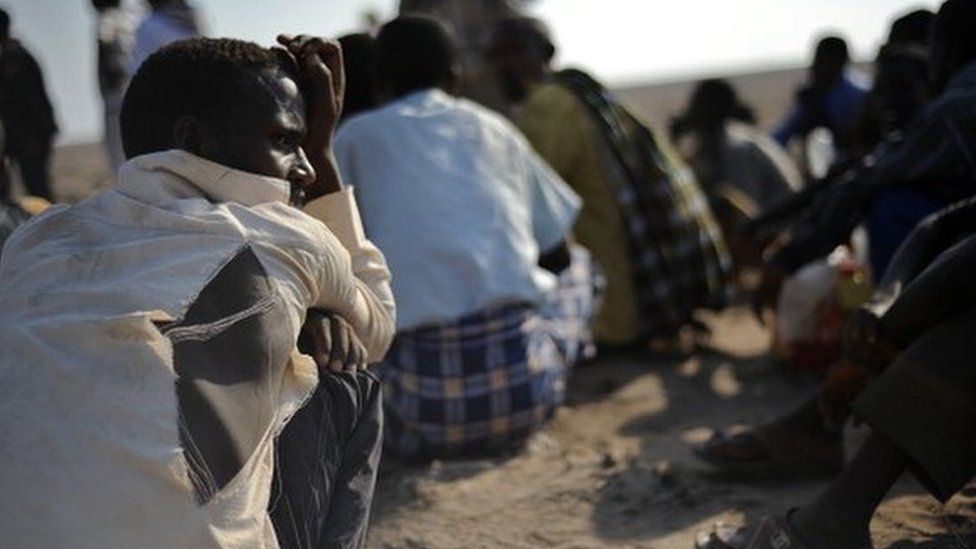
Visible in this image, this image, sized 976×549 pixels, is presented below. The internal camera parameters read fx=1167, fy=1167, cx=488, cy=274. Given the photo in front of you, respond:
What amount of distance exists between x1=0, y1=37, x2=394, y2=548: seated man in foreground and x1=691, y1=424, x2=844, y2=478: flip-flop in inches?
60.3

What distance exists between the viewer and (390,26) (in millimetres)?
3953

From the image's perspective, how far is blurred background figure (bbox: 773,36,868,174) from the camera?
22.0ft

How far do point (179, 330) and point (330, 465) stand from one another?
58 centimetres

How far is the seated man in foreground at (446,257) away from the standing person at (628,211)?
1229mm

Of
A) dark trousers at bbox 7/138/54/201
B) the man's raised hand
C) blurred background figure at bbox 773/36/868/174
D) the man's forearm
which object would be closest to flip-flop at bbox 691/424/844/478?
the man's forearm

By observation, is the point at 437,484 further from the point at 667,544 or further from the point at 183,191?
the point at 183,191

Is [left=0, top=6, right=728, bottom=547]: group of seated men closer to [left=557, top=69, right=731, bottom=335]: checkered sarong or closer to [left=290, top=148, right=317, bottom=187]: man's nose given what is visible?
[left=290, top=148, right=317, bottom=187]: man's nose

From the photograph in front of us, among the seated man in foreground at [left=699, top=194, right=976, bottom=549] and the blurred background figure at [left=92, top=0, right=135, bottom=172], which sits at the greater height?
the seated man in foreground at [left=699, top=194, right=976, bottom=549]

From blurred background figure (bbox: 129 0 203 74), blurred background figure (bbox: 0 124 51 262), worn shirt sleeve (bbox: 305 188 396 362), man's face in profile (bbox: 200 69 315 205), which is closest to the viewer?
man's face in profile (bbox: 200 69 315 205)

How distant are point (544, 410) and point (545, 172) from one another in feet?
2.81

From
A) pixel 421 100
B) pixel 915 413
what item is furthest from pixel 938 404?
pixel 421 100

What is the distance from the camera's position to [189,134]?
2107 millimetres

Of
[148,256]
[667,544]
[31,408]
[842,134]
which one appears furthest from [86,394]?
[842,134]

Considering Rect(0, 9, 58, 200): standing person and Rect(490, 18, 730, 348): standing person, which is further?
Rect(0, 9, 58, 200): standing person
